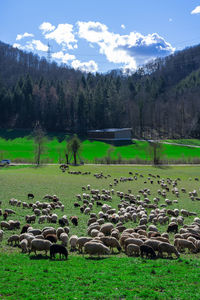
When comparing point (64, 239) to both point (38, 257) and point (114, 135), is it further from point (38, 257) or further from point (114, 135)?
point (114, 135)

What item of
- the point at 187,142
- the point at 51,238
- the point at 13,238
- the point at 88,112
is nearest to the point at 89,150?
the point at 88,112

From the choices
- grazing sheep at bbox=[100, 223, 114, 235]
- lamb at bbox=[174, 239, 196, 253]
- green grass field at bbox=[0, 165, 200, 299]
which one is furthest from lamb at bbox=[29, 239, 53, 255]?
lamb at bbox=[174, 239, 196, 253]

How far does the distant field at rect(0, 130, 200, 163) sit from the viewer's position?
7856cm

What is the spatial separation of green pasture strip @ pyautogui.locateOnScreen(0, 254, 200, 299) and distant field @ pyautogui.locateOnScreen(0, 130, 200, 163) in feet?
201

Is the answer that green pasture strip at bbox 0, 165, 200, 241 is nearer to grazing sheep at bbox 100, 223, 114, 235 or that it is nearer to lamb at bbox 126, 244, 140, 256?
grazing sheep at bbox 100, 223, 114, 235

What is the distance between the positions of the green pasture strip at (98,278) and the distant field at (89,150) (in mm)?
61411

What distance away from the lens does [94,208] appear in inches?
1122

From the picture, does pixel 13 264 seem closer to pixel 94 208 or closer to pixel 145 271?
pixel 145 271

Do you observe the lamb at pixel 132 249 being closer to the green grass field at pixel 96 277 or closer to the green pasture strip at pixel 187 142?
the green grass field at pixel 96 277

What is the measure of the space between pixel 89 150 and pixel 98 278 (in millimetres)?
82548

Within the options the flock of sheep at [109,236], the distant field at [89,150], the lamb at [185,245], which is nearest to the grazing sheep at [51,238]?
the flock of sheep at [109,236]

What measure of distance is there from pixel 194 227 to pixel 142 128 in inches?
4247

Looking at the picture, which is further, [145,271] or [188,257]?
[188,257]

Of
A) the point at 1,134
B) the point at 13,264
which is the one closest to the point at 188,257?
A: the point at 13,264
